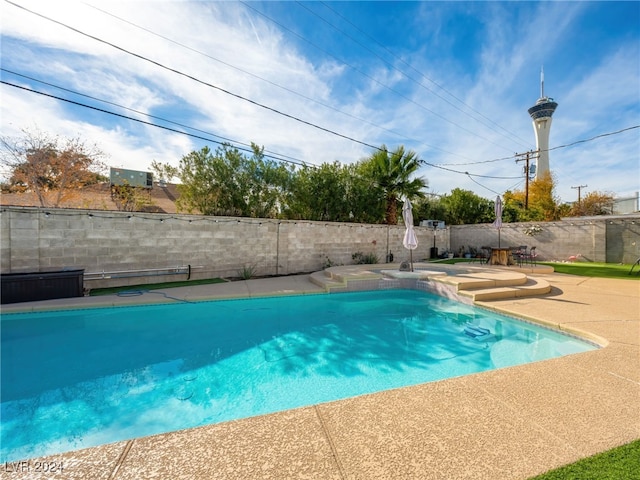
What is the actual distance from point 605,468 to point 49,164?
710 inches

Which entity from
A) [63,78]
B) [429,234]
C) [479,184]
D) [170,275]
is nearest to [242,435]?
[170,275]

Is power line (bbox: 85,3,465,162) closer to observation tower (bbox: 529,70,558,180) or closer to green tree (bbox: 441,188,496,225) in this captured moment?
green tree (bbox: 441,188,496,225)

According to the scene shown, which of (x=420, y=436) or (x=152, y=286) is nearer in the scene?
(x=420, y=436)

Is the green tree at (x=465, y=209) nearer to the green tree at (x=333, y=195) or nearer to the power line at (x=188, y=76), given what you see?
the green tree at (x=333, y=195)

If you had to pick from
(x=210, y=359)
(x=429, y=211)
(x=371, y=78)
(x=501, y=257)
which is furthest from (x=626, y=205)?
(x=210, y=359)

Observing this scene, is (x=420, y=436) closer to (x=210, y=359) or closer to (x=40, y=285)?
(x=210, y=359)

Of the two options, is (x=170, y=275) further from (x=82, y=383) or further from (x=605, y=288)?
(x=605, y=288)

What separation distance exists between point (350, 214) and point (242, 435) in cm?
1428

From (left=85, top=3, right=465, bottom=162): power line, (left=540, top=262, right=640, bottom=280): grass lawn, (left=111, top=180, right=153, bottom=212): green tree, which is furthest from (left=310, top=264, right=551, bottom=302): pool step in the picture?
(left=111, top=180, right=153, bottom=212): green tree

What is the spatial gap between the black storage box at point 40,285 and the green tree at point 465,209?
913 inches

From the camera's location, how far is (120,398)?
12.3 feet

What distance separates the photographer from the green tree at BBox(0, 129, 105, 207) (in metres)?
11.1

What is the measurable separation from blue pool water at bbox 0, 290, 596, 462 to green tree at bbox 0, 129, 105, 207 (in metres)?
8.88

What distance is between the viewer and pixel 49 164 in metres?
12.0
